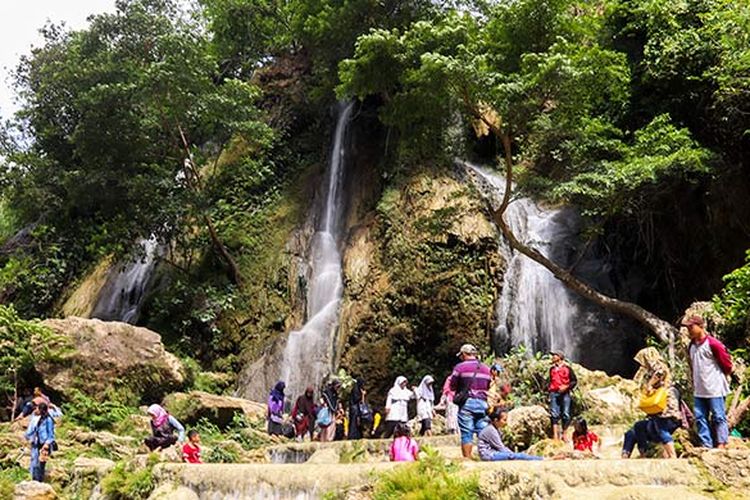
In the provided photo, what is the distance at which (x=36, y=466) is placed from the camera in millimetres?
10992

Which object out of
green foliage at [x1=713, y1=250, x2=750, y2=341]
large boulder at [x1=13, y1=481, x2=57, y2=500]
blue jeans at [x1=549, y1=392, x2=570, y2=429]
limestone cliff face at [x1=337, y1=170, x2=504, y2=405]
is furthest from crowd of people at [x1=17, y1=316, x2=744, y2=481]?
limestone cliff face at [x1=337, y1=170, x2=504, y2=405]

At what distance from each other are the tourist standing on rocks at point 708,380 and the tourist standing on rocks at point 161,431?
24.9 feet

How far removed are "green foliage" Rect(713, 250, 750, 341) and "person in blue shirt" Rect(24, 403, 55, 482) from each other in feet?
36.5

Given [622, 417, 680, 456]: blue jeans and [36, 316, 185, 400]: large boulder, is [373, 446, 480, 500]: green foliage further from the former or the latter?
[36, 316, 185, 400]: large boulder

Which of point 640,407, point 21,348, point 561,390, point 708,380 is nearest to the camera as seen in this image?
point 708,380

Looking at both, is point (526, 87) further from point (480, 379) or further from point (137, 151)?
point (137, 151)

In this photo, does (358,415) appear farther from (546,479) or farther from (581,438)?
(546,479)

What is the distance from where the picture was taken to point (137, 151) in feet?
76.0

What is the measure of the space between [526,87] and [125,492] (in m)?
11.1

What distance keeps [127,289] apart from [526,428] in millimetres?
17998

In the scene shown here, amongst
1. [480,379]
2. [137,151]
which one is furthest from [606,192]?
[137,151]

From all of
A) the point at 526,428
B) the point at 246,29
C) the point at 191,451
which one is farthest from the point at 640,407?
the point at 246,29

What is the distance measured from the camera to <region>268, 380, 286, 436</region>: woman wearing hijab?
1389cm

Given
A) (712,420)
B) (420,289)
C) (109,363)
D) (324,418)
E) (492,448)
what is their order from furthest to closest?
(420,289) < (109,363) < (324,418) < (492,448) < (712,420)
